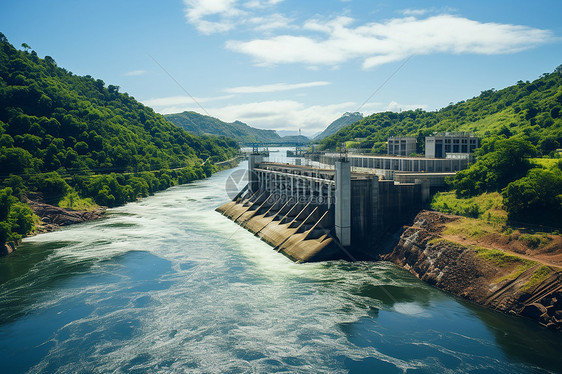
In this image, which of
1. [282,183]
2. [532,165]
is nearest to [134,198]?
[282,183]

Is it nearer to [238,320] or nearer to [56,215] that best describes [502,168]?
[238,320]

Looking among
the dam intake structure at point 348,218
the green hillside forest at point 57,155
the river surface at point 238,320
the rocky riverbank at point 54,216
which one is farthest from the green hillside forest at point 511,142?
the rocky riverbank at point 54,216

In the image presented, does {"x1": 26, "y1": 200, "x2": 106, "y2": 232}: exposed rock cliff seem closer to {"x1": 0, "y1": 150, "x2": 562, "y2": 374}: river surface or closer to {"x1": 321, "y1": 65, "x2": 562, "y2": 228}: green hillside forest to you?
{"x1": 0, "y1": 150, "x2": 562, "y2": 374}: river surface

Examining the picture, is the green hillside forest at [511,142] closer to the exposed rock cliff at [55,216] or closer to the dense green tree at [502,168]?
the dense green tree at [502,168]

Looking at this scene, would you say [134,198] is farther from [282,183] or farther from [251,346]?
[251,346]

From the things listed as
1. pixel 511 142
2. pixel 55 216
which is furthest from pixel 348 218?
pixel 55 216
